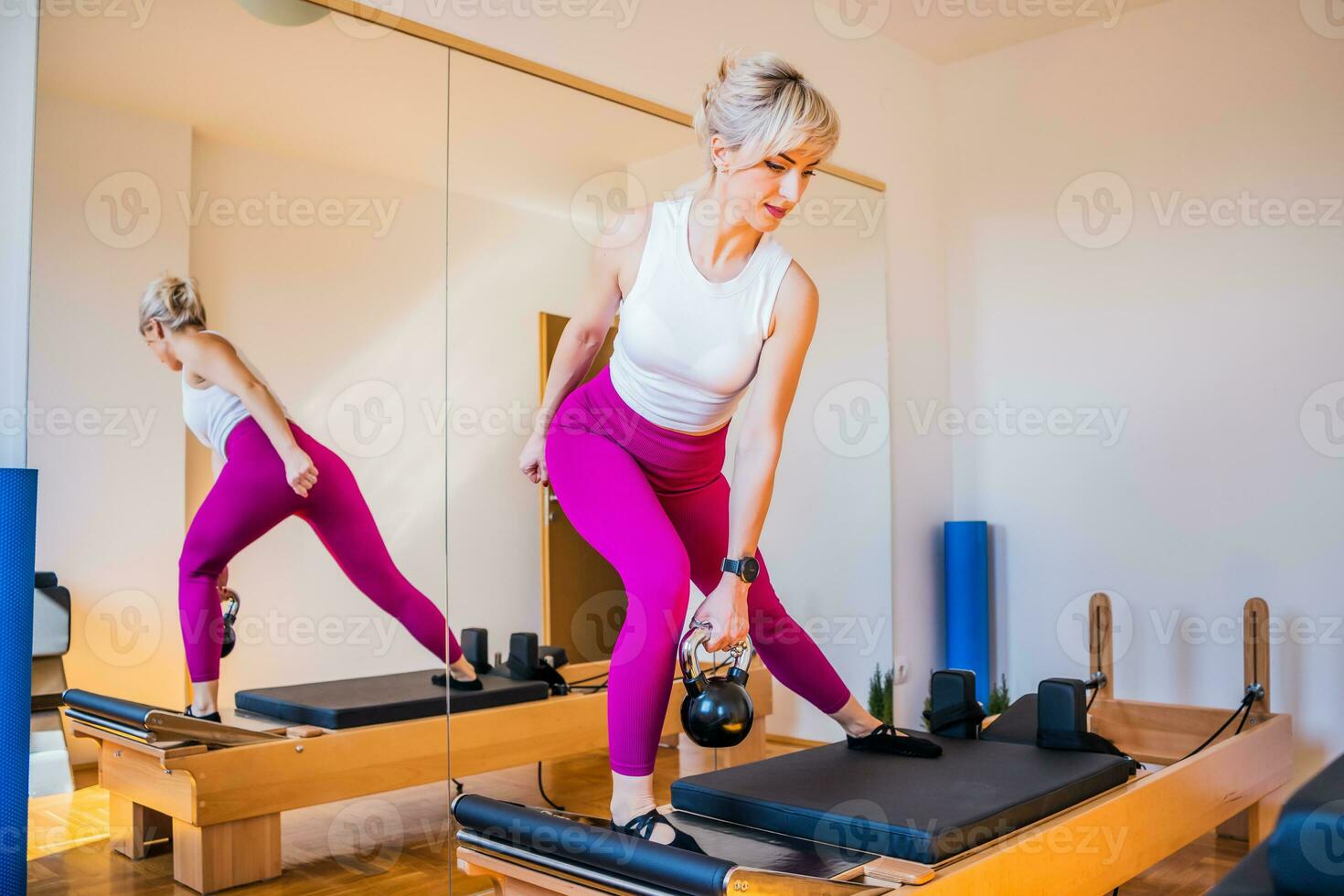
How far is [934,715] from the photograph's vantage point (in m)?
2.73

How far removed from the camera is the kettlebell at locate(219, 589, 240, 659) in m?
2.39

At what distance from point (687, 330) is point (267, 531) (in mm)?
1057

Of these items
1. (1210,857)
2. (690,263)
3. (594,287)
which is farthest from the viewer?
(1210,857)

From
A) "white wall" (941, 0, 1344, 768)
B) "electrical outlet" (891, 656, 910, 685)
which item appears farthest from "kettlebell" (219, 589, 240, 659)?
"white wall" (941, 0, 1344, 768)

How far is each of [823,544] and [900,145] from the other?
1.72m

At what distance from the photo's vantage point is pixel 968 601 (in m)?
4.30

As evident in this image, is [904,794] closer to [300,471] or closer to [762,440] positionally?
[762,440]

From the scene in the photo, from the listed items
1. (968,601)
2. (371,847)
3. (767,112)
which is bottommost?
(371,847)

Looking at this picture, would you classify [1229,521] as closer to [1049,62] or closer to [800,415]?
[800,415]

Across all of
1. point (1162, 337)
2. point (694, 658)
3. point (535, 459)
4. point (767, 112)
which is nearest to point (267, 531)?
point (535, 459)

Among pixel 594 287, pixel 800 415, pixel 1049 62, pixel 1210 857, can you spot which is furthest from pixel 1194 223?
pixel 594 287

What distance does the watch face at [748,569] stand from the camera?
6.54 ft

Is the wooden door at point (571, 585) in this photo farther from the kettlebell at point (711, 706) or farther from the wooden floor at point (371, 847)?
the kettlebell at point (711, 706)

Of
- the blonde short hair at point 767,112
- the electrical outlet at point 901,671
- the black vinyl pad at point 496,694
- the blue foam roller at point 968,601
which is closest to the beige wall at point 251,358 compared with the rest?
the black vinyl pad at point 496,694
